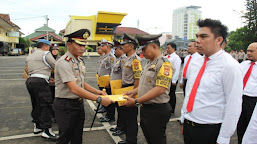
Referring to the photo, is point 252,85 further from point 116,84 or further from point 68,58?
point 68,58

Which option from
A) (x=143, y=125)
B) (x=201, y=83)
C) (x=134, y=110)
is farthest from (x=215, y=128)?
(x=134, y=110)

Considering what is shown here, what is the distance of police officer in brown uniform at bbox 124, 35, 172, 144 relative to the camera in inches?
106

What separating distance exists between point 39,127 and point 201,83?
3717 mm

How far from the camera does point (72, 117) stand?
301cm

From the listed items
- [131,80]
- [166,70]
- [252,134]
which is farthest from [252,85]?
[131,80]

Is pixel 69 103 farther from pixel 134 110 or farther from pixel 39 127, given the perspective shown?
pixel 39 127

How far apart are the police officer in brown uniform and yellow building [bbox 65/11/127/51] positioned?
110ft

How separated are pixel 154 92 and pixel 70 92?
1275mm

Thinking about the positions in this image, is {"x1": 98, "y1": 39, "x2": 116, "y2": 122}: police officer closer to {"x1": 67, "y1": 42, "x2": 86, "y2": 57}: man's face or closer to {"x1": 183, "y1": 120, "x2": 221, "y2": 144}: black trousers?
{"x1": 67, "y1": 42, "x2": 86, "y2": 57}: man's face

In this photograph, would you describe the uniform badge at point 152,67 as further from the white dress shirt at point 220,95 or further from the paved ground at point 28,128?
the paved ground at point 28,128

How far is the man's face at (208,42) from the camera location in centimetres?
202

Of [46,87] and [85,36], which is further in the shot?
[46,87]

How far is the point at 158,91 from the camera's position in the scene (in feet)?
8.79

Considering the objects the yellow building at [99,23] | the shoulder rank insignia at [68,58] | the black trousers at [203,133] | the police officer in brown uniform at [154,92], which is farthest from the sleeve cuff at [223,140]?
the yellow building at [99,23]
